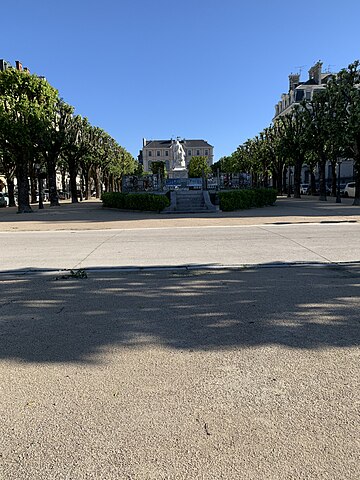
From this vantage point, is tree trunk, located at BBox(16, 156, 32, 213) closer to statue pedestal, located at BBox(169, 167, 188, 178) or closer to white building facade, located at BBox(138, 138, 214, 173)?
statue pedestal, located at BBox(169, 167, 188, 178)

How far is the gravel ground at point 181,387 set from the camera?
256 cm

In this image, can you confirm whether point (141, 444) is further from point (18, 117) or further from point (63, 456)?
point (18, 117)

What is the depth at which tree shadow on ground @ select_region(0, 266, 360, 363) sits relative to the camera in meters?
4.38

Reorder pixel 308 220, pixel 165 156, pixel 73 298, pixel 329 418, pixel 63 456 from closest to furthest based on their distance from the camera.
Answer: pixel 63 456, pixel 329 418, pixel 73 298, pixel 308 220, pixel 165 156

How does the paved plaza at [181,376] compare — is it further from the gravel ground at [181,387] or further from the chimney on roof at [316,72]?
the chimney on roof at [316,72]

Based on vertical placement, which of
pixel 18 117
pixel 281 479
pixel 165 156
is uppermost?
pixel 165 156

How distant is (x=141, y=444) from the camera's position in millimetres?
2707

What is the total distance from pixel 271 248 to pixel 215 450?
28.8 ft

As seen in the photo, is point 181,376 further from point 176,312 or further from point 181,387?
point 176,312

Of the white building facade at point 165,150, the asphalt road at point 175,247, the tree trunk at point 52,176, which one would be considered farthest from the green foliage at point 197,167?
the asphalt road at point 175,247

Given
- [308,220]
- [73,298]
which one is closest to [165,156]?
[308,220]

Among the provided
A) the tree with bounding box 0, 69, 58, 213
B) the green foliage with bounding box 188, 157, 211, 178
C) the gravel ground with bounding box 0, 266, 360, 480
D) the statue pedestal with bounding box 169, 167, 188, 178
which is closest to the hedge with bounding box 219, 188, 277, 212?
the tree with bounding box 0, 69, 58, 213

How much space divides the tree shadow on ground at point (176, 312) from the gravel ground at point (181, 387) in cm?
3

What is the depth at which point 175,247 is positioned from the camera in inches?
459
